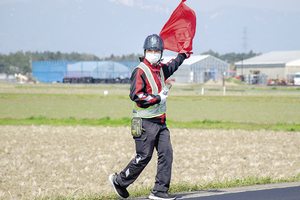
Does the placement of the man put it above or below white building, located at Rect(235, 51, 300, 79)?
below

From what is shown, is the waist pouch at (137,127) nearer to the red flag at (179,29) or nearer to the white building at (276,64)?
the red flag at (179,29)

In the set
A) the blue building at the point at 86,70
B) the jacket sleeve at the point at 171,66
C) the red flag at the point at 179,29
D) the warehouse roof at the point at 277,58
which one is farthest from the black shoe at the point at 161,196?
the warehouse roof at the point at 277,58

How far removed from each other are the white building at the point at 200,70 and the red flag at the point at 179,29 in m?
80.7

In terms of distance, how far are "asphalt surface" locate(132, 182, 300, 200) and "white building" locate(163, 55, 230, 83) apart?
81216 mm

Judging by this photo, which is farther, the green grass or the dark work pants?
the green grass

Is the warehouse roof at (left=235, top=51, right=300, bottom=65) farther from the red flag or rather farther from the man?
the man

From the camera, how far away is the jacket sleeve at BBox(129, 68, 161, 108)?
5.44m

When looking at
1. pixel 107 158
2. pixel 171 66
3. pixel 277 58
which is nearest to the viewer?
pixel 171 66

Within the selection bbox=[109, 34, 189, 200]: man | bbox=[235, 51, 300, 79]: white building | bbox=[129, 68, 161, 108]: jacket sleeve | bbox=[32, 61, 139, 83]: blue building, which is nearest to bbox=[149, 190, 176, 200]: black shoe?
bbox=[109, 34, 189, 200]: man

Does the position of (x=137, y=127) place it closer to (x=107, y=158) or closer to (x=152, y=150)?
(x=152, y=150)

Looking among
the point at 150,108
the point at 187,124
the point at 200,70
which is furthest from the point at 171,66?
the point at 200,70

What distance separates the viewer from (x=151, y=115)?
5633 millimetres

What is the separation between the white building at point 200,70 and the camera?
9012 cm

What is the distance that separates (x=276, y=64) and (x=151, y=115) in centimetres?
8998
